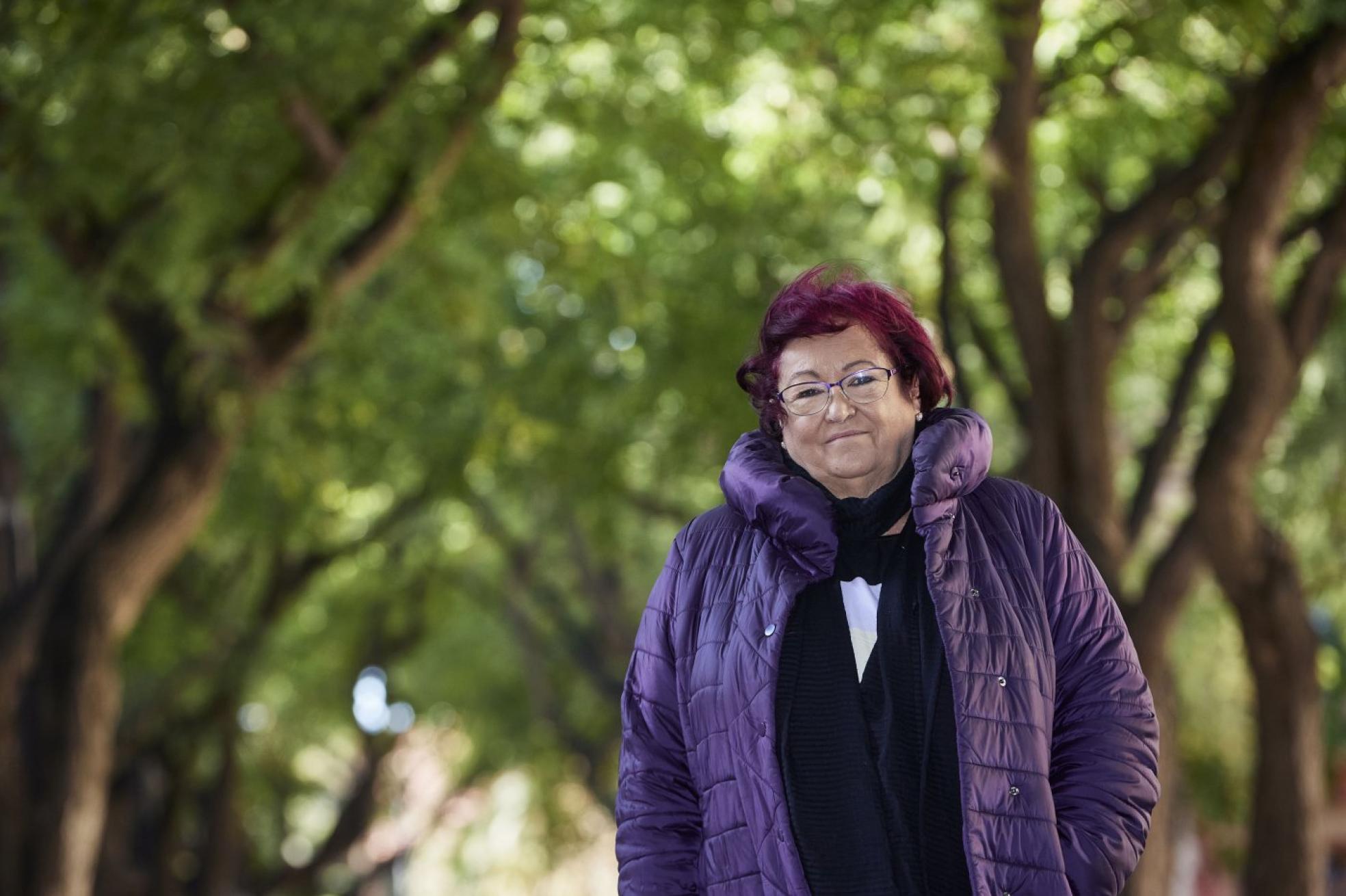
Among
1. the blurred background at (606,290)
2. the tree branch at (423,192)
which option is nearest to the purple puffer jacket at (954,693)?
the blurred background at (606,290)

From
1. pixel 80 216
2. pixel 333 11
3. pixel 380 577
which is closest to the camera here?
pixel 333 11

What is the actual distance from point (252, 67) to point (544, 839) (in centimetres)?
1331

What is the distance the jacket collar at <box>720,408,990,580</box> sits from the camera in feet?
10.7

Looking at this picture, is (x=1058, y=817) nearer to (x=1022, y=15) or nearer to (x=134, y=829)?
(x=1022, y=15)

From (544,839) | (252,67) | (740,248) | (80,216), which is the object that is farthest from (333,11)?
(544,839)

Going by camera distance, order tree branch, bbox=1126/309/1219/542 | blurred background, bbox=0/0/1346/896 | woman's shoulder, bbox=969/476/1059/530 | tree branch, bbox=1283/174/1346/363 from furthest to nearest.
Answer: tree branch, bbox=1126/309/1219/542 < tree branch, bbox=1283/174/1346/363 < blurred background, bbox=0/0/1346/896 < woman's shoulder, bbox=969/476/1059/530

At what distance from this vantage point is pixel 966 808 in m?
3.05

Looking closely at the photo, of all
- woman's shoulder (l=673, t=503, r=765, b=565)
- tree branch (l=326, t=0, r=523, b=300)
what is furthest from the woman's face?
tree branch (l=326, t=0, r=523, b=300)

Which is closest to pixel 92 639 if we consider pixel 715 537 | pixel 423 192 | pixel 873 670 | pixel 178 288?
pixel 178 288

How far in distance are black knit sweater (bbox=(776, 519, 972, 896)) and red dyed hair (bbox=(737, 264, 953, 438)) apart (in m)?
0.41

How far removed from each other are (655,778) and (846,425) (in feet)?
2.44

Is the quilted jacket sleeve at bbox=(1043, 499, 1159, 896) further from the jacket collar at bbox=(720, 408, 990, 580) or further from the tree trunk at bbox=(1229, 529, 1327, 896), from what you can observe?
the tree trunk at bbox=(1229, 529, 1327, 896)

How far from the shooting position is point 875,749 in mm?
3213

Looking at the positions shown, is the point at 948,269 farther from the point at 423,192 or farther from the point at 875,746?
the point at 875,746
